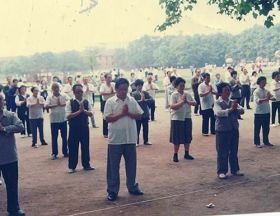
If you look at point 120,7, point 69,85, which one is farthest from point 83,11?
point 69,85

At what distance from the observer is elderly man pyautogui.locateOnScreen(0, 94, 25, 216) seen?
15.4ft

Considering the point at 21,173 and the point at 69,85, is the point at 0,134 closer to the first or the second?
the point at 21,173

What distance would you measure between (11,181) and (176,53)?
71.8ft

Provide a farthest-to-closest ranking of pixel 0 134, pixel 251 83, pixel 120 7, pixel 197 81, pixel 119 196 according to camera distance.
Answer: pixel 120 7, pixel 251 83, pixel 197 81, pixel 119 196, pixel 0 134

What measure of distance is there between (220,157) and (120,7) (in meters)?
24.0

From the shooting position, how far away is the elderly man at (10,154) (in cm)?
470

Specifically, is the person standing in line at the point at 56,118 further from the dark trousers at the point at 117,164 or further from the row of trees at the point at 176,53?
the row of trees at the point at 176,53

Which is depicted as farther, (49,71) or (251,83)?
(49,71)

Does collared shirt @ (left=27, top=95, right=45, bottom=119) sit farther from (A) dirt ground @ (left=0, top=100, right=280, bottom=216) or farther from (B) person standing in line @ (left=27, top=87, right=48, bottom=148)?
(A) dirt ground @ (left=0, top=100, right=280, bottom=216)

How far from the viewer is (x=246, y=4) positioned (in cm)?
672

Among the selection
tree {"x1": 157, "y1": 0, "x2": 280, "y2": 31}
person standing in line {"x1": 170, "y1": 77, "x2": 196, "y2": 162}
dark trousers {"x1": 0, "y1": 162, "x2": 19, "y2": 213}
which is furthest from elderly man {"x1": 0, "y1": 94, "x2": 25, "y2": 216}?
tree {"x1": 157, "y1": 0, "x2": 280, "y2": 31}

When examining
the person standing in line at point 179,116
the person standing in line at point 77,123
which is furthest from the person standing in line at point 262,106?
the person standing in line at point 77,123

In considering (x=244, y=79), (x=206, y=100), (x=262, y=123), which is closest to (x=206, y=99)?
(x=206, y=100)

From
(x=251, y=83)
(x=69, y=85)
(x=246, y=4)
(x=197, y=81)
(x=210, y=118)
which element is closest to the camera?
(x=246, y=4)
